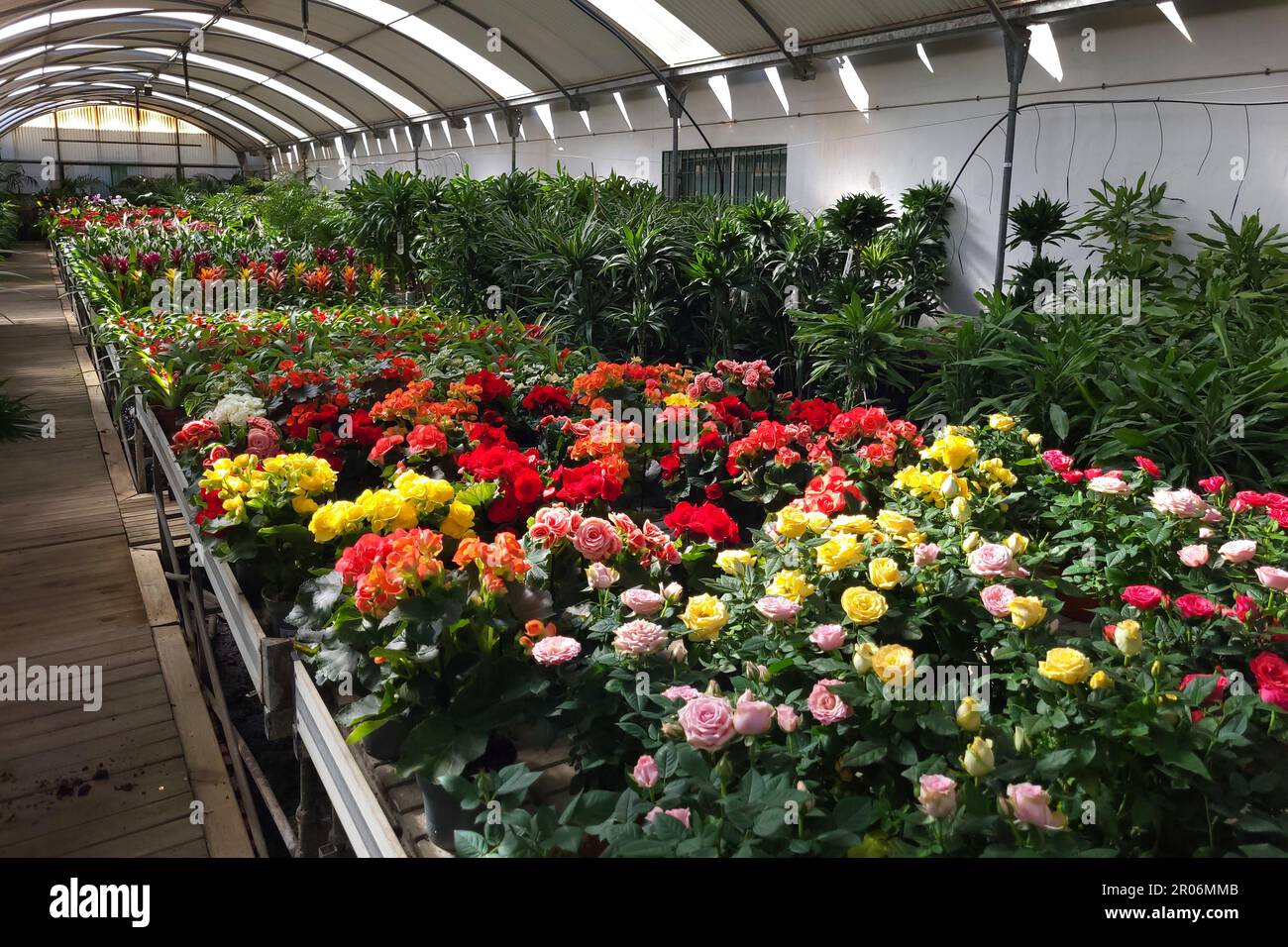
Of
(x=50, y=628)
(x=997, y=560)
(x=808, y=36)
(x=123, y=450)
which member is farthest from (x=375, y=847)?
(x=808, y=36)

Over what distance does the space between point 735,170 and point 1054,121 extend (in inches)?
162

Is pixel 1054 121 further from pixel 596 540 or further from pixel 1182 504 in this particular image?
pixel 596 540

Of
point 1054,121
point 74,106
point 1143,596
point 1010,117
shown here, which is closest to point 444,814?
point 1143,596

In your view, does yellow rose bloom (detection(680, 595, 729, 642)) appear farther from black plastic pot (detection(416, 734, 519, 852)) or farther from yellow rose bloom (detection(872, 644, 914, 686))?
black plastic pot (detection(416, 734, 519, 852))

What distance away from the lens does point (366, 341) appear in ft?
16.3

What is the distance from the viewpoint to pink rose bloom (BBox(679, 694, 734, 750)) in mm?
1210

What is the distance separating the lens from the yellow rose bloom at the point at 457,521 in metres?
2.02

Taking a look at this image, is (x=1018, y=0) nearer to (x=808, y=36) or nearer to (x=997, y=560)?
(x=808, y=36)

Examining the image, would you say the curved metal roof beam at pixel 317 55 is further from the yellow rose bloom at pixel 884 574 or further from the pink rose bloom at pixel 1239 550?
the pink rose bloom at pixel 1239 550

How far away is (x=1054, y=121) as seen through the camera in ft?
21.3
